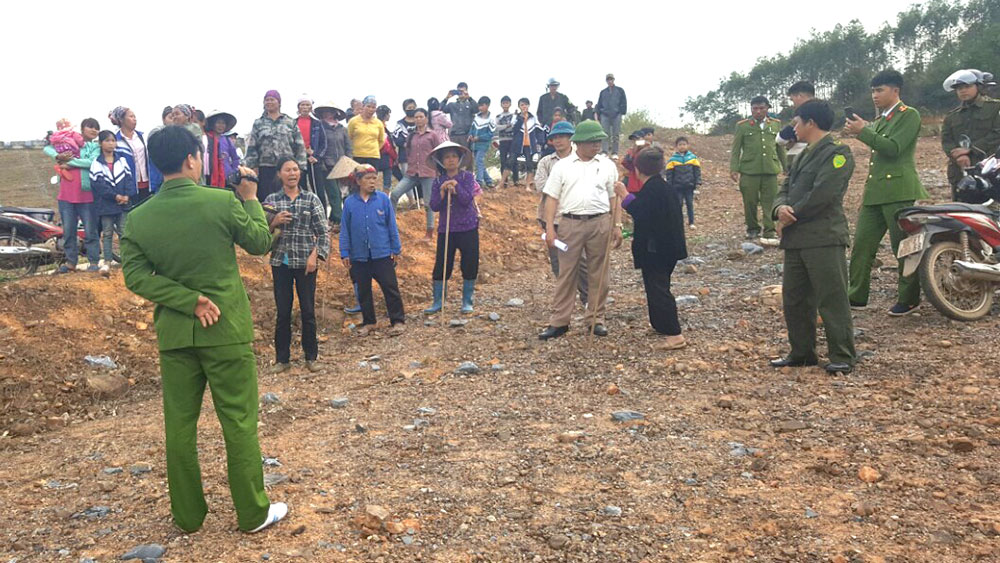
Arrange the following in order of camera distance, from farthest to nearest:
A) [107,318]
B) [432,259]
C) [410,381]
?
[432,259], [107,318], [410,381]

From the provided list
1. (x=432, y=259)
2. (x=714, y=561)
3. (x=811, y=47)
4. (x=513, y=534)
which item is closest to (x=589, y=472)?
(x=513, y=534)

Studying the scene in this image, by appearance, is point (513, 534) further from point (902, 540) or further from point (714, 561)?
point (902, 540)

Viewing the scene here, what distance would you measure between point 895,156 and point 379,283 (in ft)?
16.7

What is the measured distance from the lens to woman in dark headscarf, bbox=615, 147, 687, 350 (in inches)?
258

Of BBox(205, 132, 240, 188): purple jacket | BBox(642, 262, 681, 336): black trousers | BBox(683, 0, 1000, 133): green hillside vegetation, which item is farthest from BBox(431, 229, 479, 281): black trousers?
BBox(683, 0, 1000, 133): green hillside vegetation

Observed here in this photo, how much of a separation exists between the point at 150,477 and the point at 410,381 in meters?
2.31

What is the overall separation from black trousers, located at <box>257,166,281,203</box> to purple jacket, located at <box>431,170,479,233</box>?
2.18 meters

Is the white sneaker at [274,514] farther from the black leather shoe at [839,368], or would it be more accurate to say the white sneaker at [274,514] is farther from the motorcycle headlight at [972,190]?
the motorcycle headlight at [972,190]

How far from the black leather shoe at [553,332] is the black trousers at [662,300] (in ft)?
3.20

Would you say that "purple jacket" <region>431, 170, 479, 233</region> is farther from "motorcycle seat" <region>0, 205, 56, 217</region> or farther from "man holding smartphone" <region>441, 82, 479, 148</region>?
"motorcycle seat" <region>0, 205, 56, 217</region>

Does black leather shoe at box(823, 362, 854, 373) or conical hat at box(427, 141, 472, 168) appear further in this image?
conical hat at box(427, 141, 472, 168)

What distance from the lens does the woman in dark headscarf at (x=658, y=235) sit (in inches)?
258

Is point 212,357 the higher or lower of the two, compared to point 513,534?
higher

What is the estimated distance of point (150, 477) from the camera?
4.60 m
